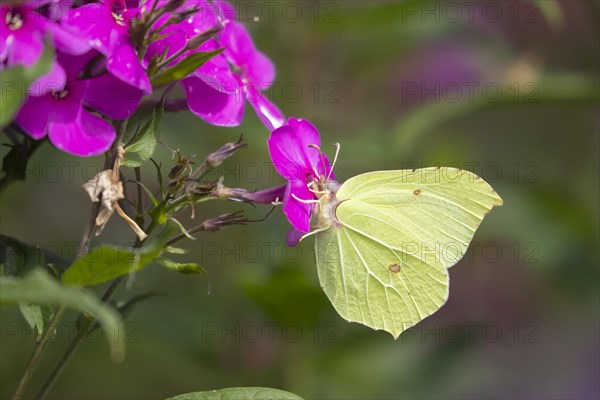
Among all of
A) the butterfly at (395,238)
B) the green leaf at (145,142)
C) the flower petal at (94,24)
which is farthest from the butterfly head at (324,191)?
the flower petal at (94,24)

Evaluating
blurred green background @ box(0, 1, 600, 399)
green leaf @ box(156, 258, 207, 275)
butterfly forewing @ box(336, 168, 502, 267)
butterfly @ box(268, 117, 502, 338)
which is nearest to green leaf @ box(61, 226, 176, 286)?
green leaf @ box(156, 258, 207, 275)

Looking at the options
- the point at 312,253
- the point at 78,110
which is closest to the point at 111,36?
the point at 78,110

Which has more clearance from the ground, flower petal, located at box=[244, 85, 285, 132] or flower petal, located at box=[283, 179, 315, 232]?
flower petal, located at box=[244, 85, 285, 132]

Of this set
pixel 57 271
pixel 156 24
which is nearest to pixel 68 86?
pixel 156 24

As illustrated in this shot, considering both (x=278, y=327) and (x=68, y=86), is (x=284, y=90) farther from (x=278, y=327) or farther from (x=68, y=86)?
(x=68, y=86)

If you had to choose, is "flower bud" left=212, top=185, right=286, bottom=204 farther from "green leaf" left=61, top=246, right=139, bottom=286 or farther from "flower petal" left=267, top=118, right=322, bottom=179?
"green leaf" left=61, top=246, right=139, bottom=286

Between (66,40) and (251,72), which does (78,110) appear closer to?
(66,40)
